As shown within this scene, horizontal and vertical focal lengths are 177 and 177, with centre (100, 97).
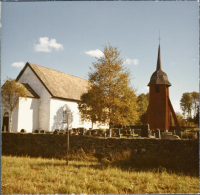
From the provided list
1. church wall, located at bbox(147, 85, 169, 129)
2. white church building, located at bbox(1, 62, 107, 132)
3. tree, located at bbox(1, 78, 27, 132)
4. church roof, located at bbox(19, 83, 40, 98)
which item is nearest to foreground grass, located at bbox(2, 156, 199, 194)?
tree, located at bbox(1, 78, 27, 132)

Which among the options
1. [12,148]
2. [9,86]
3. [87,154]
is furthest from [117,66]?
[9,86]

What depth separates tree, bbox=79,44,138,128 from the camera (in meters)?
15.8

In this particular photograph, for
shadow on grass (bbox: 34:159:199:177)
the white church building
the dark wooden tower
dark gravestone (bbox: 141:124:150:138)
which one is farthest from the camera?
the dark wooden tower

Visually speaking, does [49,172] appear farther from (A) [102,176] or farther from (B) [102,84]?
(B) [102,84]

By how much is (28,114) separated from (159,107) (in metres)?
18.8

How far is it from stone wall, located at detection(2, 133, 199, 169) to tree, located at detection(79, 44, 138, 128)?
5.67 metres

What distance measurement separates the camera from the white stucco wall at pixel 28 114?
23.1 meters

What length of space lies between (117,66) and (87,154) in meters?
9.07

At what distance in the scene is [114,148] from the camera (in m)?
9.62

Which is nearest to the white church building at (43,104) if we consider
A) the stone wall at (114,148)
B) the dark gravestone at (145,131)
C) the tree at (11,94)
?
the tree at (11,94)

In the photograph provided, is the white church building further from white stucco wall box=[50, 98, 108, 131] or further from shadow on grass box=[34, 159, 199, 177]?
shadow on grass box=[34, 159, 199, 177]

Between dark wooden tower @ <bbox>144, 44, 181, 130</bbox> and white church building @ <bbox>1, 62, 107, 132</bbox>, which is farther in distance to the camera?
dark wooden tower @ <bbox>144, 44, 181, 130</bbox>

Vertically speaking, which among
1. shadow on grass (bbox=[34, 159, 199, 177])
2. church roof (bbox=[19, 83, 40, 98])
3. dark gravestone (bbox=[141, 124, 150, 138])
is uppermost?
church roof (bbox=[19, 83, 40, 98])

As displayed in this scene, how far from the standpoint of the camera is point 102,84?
1616cm
